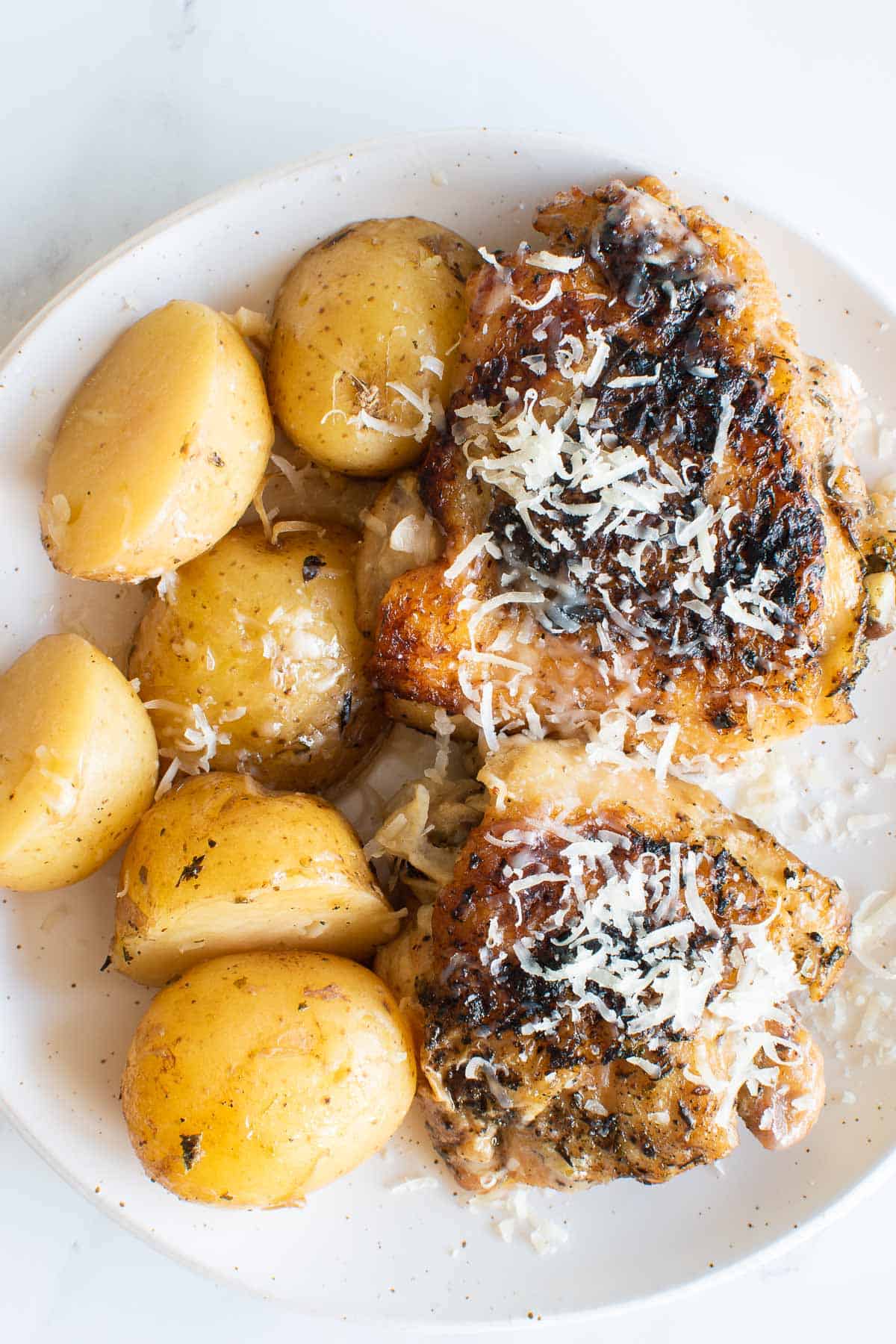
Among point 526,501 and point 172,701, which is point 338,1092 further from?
point 526,501

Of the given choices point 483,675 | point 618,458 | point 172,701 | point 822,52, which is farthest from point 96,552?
point 822,52

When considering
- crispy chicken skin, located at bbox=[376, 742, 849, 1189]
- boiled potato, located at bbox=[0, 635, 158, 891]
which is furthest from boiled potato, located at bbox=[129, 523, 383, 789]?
crispy chicken skin, located at bbox=[376, 742, 849, 1189]

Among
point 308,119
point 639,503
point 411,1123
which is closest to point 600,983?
point 411,1123

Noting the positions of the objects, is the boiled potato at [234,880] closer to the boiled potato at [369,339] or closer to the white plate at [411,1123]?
the white plate at [411,1123]

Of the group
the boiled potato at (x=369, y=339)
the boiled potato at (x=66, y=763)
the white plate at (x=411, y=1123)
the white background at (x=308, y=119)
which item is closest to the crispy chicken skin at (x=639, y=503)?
the boiled potato at (x=369, y=339)

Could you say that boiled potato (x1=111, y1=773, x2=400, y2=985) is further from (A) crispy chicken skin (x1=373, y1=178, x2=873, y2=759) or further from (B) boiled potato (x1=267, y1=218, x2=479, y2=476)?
(B) boiled potato (x1=267, y1=218, x2=479, y2=476)

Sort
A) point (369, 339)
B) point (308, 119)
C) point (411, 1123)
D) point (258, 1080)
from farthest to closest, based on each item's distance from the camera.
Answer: point (308, 119) < point (411, 1123) < point (369, 339) < point (258, 1080)

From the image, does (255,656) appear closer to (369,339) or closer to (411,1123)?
(369,339)
